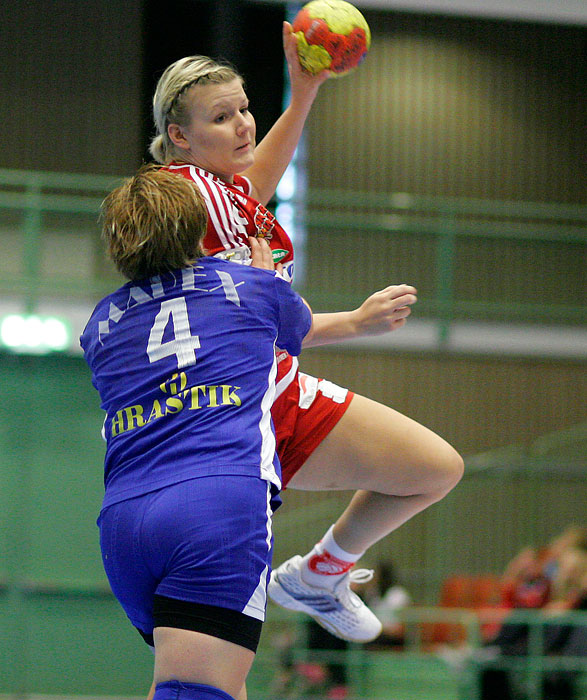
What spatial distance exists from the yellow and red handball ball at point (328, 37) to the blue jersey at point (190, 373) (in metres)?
0.81

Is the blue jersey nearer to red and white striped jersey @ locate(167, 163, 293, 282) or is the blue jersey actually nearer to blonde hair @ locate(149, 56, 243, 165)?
red and white striped jersey @ locate(167, 163, 293, 282)

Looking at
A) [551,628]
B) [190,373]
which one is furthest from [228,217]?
[551,628]

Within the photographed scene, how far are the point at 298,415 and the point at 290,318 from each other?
50 cm

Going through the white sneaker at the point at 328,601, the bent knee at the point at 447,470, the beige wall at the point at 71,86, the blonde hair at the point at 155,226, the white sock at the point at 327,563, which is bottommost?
the white sneaker at the point at 328,601

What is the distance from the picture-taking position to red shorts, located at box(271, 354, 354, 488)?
255cm

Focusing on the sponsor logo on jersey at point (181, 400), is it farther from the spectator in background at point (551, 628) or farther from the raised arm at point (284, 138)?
the spectator in background at point (551, 628)

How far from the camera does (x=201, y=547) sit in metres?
1.89

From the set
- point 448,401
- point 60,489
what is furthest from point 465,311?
point 60,489

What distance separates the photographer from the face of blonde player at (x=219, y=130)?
241 cm

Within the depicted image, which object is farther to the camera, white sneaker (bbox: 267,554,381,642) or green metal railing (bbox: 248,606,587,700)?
green metal railing (bbox: 248,606,587,700)

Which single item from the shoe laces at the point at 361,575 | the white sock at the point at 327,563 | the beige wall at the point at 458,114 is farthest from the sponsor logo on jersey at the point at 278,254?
the beige wall at the point at 458,114

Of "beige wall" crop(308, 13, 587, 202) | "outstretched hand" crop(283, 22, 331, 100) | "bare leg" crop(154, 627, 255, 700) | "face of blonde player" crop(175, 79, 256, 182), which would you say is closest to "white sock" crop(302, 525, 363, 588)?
"bare leg" crop(154, 627, 255, 700)

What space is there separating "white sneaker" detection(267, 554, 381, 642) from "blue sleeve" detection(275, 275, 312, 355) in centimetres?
92

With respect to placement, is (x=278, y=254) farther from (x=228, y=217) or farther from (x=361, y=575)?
(x=361, y=575)
